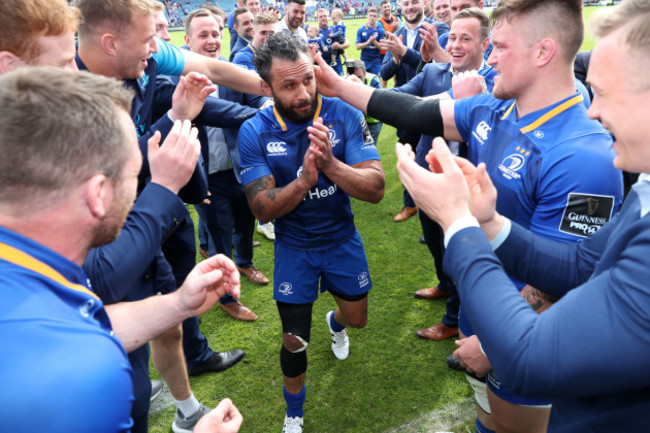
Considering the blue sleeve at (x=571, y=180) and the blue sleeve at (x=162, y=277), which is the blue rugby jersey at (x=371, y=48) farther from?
the blue sleeve at (x=571, y=180)

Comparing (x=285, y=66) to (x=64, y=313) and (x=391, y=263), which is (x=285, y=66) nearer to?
(x=64, y=313)

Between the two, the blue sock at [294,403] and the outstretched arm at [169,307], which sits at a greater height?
the outstretched arm at [169,307]

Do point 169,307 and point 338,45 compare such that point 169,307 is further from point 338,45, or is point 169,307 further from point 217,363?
Result: point 338,45

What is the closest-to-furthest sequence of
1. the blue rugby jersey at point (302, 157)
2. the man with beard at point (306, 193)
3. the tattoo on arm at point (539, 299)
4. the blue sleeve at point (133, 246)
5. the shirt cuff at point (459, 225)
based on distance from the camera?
the shirt cuff at point (459, 225), the blue sleeve at point (133, 246), the tattoo on arm at point (539, 299), the man with beard at point (306, 193), the blue rugby jersey at point (302, 157)

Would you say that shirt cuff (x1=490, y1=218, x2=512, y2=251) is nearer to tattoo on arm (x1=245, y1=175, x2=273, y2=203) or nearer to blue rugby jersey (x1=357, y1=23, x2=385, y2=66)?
tattoo on arm (x1=245, y1=175, x2=273, y2=203)

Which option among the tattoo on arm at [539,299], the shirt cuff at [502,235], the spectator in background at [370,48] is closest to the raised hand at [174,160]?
the shirt cuff at [502,235]

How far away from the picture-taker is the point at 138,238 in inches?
68.6

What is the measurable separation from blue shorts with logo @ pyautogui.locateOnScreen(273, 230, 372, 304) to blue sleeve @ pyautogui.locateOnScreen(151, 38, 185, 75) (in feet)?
5.11

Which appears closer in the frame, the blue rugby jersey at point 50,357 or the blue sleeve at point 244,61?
the blue rugby jersey at point 50,357

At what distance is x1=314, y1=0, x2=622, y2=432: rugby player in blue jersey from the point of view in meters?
1.83

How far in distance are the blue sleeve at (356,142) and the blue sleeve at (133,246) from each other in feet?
5.05

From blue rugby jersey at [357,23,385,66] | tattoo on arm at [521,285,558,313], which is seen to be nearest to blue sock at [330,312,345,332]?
tattoo on arm at [521,285,558,313]

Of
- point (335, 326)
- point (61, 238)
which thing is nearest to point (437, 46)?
point (335, 326)

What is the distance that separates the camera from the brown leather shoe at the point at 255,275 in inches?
199
